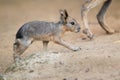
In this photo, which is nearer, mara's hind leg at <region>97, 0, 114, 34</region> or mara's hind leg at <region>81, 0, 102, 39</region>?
mara's hind leg at <region>81, 0, 102, 39</region>

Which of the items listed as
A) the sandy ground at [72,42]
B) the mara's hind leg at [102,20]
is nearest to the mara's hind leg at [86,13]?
the sandy ground at [72,42]

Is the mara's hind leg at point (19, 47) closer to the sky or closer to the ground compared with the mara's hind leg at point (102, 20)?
closer to the ground

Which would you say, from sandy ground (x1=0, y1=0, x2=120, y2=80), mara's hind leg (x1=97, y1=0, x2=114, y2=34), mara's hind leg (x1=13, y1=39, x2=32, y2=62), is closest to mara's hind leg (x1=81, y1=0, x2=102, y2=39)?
sandy ground (x1=0, y1=0, x2=120, y2=80)

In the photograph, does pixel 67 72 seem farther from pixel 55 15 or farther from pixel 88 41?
pixel 55 15

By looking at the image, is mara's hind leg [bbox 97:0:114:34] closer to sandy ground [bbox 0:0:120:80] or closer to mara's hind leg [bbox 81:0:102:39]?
sandy ground [bbox 0:0:120:80]

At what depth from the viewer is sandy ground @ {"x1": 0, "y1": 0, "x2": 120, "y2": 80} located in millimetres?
7402

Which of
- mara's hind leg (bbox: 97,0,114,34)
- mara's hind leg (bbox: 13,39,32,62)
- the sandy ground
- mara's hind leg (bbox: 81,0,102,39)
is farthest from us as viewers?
mara's hind leg (bbox: 97,0,114,34)

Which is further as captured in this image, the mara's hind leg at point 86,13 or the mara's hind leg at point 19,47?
the mara's hind leg at point 86,13

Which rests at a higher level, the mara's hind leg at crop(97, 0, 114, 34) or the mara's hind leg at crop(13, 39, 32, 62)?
the mara's hind leg at crop(97, 0, 114, 34)

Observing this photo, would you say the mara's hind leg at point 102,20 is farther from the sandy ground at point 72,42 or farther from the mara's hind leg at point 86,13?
the mara's hind leg at point 86,13

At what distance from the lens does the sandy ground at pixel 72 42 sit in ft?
24.3

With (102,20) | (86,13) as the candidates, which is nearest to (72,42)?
(86,13)

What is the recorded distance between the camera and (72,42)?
1033 cm

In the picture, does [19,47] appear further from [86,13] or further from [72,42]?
[86,13]
